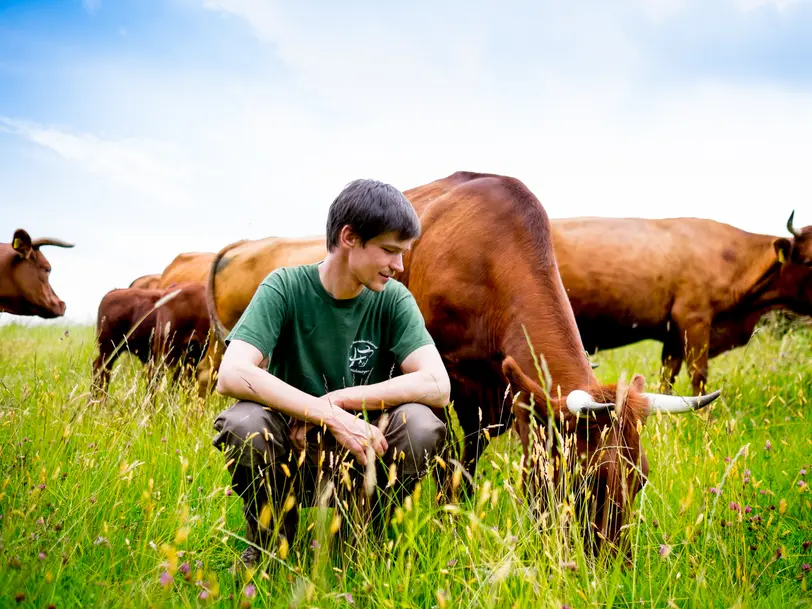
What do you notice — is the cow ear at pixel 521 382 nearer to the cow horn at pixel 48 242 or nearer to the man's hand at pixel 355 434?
the man's hand at pixel 355 434

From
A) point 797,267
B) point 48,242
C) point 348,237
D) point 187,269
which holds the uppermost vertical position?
point 348,237

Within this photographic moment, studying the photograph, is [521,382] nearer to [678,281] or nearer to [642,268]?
[642,268]

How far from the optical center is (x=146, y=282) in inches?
442

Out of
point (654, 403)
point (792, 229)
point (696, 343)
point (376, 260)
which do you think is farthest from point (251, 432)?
point (792, 229)

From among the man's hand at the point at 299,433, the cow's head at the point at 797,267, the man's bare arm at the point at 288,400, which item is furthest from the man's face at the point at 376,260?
the cow's head at the point at 797,267

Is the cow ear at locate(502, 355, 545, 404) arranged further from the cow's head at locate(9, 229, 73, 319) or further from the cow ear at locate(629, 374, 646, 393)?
the cow's head at locate(9, 229, 73, 319)

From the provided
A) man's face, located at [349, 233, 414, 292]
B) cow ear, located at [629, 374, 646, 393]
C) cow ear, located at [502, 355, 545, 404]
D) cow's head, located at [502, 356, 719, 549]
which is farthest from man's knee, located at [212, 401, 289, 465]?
cow ear, located at [629, 374, 646, 393]

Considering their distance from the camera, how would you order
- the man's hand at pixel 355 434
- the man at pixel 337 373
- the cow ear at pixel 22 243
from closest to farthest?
1. the man's hand at pixel 355 434
2. the man at pixel 337 373
3. the cow ear at pixel 22 243

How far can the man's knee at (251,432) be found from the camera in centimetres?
275

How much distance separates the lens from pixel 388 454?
2922mm

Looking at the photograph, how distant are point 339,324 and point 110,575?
4.59 feet

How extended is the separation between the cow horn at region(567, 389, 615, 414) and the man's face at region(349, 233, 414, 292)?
3.23 feet

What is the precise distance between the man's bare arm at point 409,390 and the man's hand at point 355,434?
0.13 meters

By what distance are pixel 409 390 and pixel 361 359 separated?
0.40 metres
